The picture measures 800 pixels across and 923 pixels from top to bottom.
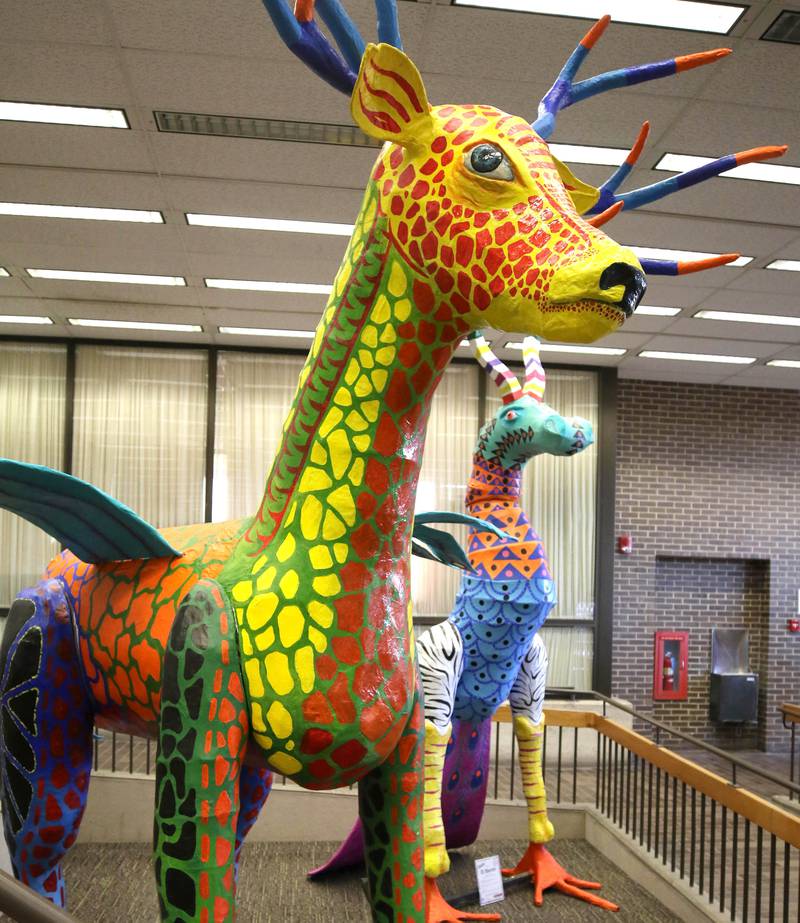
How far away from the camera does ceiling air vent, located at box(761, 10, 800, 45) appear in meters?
3.34

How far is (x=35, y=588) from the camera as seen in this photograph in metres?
1.80

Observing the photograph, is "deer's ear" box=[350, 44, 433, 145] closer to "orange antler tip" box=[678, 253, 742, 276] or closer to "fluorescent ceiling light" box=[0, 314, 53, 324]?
"orange antler tip" box=[678, 253, 742, 276]

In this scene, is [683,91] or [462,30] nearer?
[462,30]

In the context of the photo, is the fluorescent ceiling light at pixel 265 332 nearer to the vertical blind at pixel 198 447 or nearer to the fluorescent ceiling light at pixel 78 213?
the vertical blind at pixel 198 447

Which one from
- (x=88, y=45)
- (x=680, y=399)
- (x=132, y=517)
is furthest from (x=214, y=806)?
(x=680, y=399)

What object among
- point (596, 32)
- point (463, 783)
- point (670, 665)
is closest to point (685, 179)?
point (596, 32)

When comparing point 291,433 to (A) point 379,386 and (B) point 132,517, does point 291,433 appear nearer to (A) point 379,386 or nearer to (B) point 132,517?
(A) point 379,386

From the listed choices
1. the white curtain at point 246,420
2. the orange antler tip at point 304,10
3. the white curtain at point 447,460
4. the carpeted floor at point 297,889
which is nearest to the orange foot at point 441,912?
the carpeted floor at point 297,889

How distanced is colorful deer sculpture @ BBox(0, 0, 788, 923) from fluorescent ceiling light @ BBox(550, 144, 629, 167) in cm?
317

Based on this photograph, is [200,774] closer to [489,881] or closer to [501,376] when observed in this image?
[501,376]

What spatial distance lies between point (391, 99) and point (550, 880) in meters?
4.36

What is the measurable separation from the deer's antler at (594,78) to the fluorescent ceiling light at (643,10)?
2.08 m

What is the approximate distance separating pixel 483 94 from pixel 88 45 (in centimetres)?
169

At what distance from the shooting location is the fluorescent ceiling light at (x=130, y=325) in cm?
816
